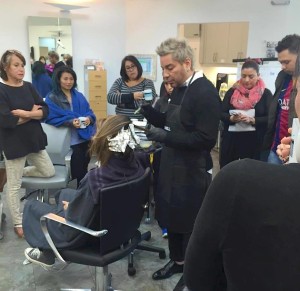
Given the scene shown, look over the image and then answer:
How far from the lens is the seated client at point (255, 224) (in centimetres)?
56

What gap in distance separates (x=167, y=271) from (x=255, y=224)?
5.51 feet

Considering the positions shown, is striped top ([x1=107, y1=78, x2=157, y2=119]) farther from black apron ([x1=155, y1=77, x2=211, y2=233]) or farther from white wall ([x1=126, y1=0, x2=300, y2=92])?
white wall ([x1=126, y1=0, x2=300, y2=92])

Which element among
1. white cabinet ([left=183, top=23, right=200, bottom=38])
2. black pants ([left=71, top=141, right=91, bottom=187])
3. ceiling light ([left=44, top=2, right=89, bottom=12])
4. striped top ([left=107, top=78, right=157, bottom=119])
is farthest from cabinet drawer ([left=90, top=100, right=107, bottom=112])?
black pants ([left=71, top=141, right=91, bottom=187])

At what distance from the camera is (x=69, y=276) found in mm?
2115

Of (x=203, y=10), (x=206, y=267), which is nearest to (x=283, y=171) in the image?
(x=206, y=267)

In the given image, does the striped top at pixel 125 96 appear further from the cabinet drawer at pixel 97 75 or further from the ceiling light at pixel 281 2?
the ceiling light at pixel 281 2

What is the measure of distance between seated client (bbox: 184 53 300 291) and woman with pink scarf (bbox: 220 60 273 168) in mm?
2245

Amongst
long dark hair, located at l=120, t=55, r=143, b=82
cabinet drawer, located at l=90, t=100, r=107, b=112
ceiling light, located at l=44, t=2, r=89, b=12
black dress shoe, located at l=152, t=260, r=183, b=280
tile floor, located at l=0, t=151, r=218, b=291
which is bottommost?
tile floor, located at l=0, t=151, r=218, b=291

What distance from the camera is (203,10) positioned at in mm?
4770

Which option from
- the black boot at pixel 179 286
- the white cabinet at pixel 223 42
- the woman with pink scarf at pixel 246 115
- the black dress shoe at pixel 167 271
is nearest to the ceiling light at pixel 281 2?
the white cabinet at pixel 223 42

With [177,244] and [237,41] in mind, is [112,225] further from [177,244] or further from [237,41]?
[237,41]

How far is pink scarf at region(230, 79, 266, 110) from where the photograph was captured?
2.80 meters

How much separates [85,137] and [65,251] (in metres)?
1.56

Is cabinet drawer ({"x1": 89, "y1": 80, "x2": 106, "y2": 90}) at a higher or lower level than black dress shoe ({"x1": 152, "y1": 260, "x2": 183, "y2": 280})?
higher
